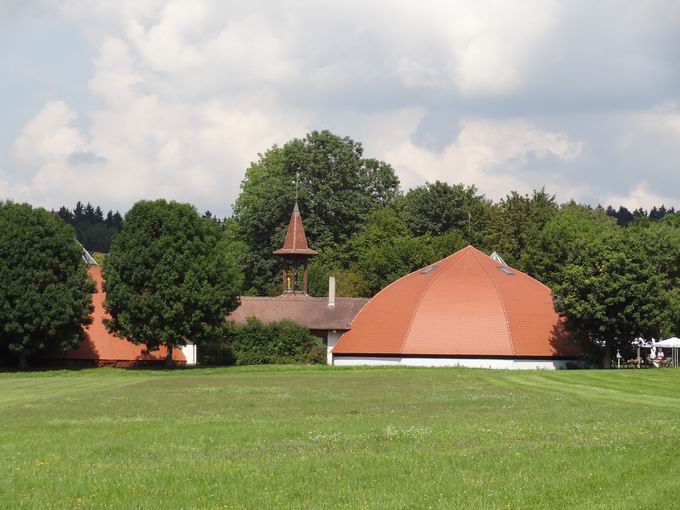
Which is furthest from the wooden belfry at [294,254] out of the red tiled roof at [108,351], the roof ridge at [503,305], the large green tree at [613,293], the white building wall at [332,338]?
the large green tree at [613,293]

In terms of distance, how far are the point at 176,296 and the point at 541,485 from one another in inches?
2237

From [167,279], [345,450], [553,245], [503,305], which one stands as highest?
[553,245]

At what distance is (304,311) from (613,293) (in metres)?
29.4

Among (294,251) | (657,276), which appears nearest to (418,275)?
(294,251)

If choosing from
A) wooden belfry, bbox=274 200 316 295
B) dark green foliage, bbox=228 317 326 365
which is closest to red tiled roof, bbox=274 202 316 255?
wooden belfry, bbox=274 200 316 295

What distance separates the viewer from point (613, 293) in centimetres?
7025

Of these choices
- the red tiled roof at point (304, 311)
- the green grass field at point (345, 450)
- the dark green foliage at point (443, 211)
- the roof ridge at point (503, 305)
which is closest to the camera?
the green grass field at point (345, 450)

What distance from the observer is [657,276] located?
7025 centimetres

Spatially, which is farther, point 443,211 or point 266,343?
point 443,211

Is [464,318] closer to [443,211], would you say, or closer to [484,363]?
[484,363]

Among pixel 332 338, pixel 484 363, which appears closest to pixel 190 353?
pixel 332 338

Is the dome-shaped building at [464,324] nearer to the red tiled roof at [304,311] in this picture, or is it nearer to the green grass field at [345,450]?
the red tiled roof at [304,311]

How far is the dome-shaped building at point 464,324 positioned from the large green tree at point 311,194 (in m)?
31.8

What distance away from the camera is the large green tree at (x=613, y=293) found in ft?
229
